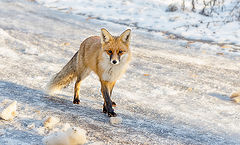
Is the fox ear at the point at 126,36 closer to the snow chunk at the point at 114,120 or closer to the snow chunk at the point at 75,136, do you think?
the snow chunk at the point at 114,120

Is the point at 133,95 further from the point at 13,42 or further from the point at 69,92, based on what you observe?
the point at 13,42

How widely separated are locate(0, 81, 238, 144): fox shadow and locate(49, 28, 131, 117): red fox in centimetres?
21

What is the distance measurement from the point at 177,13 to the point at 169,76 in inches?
290

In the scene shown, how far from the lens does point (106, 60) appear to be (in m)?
4.25

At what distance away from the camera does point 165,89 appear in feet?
18.7

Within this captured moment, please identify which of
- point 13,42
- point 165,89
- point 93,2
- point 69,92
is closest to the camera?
point 69,92

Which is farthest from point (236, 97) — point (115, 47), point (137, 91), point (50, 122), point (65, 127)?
point (50, 122)

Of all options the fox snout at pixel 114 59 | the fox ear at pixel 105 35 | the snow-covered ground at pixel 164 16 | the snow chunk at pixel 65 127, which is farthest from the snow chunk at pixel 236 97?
the snow-covered ground at pixel 164 16

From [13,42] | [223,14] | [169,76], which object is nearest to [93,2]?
[223,14]

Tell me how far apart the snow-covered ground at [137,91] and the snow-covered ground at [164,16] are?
1186mm

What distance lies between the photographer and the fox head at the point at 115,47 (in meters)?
4.12

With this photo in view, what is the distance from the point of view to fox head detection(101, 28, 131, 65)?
4121 mm

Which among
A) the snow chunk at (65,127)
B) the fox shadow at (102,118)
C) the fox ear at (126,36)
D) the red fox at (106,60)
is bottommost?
the fox shadow at (102,118)

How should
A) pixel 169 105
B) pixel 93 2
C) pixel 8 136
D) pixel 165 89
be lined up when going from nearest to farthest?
pixel 8 136, pixel 169 105, pixel 165 89, pixel 93 2
